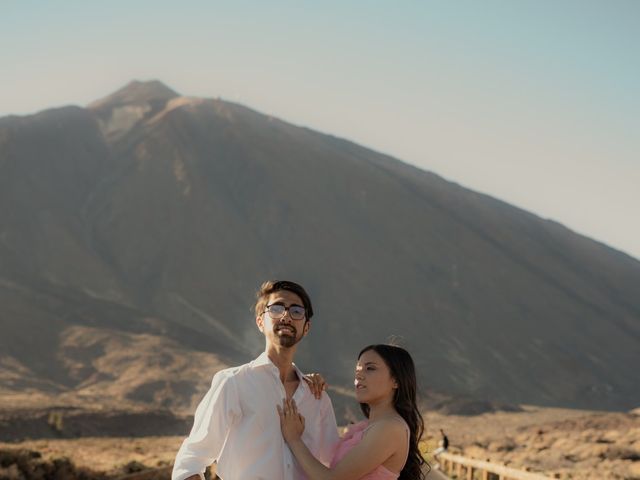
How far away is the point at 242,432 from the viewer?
160 inches

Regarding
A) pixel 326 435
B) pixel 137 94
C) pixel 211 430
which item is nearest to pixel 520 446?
pixel 326 435

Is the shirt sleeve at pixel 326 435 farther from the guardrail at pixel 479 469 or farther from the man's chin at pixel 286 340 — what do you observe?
the guardrail at pixel 479 469

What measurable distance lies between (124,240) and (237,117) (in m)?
31.4

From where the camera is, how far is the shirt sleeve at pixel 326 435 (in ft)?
14.3

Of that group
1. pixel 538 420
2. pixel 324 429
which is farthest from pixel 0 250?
pixel 324 429

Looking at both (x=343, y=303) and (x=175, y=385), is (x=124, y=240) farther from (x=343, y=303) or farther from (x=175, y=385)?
(x=175, y=385)

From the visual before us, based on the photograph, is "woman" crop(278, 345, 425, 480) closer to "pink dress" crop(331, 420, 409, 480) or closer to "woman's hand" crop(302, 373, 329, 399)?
"pink dress" crop(331, 420, 409, 480)

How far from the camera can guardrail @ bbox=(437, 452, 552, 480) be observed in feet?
28.4

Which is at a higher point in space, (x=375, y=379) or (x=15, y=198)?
(x=375, y=379)

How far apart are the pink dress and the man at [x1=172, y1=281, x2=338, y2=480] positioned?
0.34 feet

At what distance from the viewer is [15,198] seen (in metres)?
91.8

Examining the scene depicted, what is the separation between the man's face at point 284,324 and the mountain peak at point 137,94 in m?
128

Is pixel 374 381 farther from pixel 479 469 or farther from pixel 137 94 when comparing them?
pixel 137 94

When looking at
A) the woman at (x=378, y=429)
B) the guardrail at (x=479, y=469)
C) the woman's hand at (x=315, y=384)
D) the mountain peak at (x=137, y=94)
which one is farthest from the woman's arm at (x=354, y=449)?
the mountain peak at (x=137, y=94)
